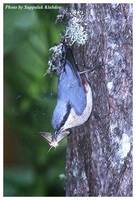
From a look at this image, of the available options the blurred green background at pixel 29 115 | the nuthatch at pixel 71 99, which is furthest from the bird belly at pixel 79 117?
the blurred green background at pixel 29 115

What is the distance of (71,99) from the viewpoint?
1230 millimetres

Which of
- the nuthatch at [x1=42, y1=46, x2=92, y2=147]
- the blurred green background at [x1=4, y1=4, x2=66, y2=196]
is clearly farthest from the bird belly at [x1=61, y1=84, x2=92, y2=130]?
the blurred green background at [x1=4, y1=4, x2=66, y2=196]

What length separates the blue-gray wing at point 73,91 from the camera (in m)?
1.23

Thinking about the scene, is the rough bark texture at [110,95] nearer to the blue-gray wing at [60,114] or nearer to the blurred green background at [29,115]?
the blue-gray wing at [60,114]

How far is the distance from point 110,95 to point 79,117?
0.08 meters

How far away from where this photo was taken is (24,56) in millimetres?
1915

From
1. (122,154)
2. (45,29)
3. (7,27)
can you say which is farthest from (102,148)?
(45,29)

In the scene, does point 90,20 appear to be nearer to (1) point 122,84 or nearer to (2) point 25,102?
(1) point 122,84

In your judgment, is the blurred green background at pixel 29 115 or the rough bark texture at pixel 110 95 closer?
the rough bark texture at pixel 110 95

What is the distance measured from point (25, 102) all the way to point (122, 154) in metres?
0.60

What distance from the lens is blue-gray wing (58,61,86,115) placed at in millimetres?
1227

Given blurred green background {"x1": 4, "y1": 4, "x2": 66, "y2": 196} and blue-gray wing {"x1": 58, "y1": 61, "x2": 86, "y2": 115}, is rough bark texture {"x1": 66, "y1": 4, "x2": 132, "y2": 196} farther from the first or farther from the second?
blurred green background {"x1": 4, "y1": 4, "x2": 66, "y2": 196}

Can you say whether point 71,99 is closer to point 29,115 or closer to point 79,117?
point 79,117

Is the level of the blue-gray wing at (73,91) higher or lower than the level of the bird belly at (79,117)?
higher
